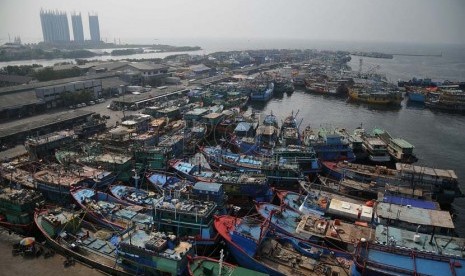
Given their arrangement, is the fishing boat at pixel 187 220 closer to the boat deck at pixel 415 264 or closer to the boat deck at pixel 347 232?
the boat deck at pixel 347 232

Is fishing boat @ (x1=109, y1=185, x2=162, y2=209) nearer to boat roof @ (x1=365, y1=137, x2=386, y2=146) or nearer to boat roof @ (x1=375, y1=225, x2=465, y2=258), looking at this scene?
boat roof @ (x1=375, y1=225, x2=465, y2=258)

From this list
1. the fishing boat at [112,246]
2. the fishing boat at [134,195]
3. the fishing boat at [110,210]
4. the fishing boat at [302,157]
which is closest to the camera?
the fishing boat at [112,246]

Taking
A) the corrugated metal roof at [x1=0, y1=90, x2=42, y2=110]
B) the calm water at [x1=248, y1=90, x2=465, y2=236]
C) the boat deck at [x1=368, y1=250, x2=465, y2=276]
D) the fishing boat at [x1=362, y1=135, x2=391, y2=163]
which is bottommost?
the calm water at [x1=248, y1=90, x2=465, y2=236]

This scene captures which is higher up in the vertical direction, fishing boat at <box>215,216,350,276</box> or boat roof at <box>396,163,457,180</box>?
boat roof at <box>396,163,457,180</box>

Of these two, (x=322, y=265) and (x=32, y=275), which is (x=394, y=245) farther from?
(x=32, y=275)

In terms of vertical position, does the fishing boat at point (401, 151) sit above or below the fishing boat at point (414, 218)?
below

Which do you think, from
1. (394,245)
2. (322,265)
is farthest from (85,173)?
(394,245)

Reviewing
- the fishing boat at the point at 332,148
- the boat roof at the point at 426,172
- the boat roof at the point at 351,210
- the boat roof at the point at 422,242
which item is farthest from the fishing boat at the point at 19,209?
the boat roof at the point at 426,172

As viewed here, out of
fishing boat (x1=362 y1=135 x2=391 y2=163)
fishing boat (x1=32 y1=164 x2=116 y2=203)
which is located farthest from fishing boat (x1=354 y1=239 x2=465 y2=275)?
fishing boat (x1=362 y1=135 x2=391 y2=163)
